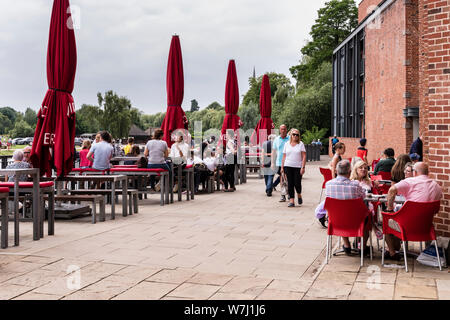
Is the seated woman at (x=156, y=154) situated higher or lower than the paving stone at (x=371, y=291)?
higher

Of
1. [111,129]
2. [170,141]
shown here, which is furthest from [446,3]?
[111,129]

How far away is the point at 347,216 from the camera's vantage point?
18.4 feet

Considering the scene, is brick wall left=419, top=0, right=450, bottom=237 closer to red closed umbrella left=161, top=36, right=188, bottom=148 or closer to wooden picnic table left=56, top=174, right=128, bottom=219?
wooden picnic table left=56, top=174, right=128, bottom=219

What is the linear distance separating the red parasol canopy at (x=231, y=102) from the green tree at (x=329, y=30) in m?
→ 41.6

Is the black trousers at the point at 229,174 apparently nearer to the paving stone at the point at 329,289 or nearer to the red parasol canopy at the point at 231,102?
the red parasol canopy at the point at 231,102

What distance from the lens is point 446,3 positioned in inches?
238

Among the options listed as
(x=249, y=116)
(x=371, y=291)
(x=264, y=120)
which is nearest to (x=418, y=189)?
(x=371, y=291)

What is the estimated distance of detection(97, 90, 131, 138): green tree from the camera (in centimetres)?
7394

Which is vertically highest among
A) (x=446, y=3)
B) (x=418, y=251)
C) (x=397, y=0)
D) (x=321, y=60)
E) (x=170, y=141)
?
(x=321, y=60)

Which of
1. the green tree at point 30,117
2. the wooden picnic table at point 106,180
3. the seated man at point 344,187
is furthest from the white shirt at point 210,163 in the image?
the green tree at point 30,117

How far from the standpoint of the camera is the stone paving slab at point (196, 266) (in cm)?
439

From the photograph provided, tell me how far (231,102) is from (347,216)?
35.0 feet
